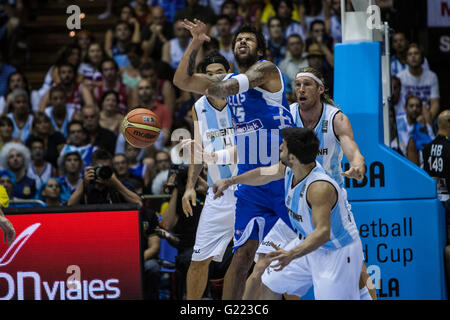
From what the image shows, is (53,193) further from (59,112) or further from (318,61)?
(318,61)

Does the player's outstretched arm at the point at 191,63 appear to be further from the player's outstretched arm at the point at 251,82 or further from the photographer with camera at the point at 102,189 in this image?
the photographer with camera at the point at 102,189

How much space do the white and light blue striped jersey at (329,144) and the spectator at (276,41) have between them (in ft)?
16.8

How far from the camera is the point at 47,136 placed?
11.2 meters

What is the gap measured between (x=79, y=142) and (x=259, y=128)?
4750 mm

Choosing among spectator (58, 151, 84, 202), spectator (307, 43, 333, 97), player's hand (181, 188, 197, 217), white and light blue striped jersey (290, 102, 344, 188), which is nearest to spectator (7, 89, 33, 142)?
spectator (58, 151, 84, 202)

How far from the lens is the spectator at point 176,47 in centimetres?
1231

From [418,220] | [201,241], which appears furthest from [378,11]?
[201,241]

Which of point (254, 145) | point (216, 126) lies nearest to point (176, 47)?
point (216, 126)

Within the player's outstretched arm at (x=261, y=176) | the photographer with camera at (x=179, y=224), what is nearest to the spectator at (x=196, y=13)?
the photographer with camera at (x=179, y=224)

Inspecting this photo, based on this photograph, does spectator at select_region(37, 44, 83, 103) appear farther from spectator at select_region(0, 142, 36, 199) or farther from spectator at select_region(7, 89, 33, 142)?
spectator at select_region(0, 142, 36, 199)

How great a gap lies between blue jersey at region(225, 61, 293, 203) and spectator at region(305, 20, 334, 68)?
530 centimetres

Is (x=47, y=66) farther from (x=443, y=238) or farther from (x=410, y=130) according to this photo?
(x=443, y=238)

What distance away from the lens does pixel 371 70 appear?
24.9 ft

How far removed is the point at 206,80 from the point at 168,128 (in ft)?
17.1
